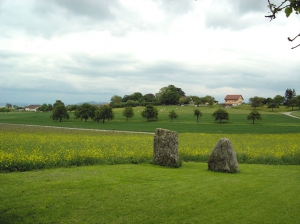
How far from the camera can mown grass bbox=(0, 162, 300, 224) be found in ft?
25.3

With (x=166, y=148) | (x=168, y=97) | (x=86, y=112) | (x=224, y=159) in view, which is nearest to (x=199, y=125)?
(x=86, y=112)

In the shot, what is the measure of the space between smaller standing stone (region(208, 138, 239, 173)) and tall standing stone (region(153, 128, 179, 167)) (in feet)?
7.56

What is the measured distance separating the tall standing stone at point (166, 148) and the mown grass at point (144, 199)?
3.64 metres

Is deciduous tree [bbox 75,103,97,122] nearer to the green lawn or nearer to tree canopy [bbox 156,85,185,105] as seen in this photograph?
the green lawn

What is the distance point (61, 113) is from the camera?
95875 millimetres

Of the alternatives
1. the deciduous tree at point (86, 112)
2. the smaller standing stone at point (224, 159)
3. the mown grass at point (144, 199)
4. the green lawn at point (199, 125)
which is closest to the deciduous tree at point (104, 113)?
the green lawn at point (199, 125)

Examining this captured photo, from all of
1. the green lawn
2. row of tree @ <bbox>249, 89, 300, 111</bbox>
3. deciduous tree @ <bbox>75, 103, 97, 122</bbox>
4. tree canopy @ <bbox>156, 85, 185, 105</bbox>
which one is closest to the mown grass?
the green lawn

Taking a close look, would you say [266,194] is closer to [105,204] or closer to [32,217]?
[105,204]

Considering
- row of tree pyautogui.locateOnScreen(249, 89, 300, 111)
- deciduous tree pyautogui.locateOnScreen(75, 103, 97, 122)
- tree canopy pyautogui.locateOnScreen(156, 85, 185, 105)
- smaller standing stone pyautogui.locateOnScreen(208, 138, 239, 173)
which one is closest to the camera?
smaller standing stone pyautogui.locateOnScreen(208, 138, 239, 173)

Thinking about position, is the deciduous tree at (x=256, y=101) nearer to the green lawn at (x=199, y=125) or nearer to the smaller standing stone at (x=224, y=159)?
the green lawn at (x=199, y=125)

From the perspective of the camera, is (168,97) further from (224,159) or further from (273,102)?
(224,159)

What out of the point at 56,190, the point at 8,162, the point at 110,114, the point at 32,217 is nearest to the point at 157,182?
the point at 56,190

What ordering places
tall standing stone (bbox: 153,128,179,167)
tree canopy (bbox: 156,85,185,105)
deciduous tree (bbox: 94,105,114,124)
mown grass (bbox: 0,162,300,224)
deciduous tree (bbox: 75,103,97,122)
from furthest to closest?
tree canopy (bbox: 156,85,185,105) → deciduous tree (bbox: 75,103,97,122) → deciduous tree (bbox: 94,105,114,124) → tall standing stone (bbox: 153,128,179,167) → mown grass (bbox: 0,162,300,224)

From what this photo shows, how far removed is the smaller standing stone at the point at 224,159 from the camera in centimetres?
1449
